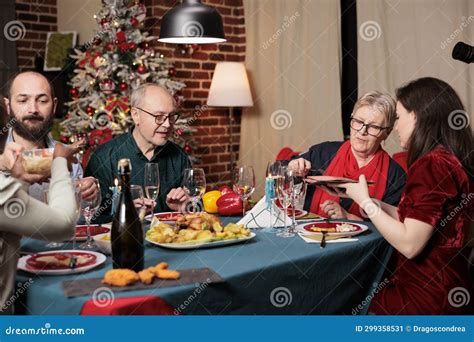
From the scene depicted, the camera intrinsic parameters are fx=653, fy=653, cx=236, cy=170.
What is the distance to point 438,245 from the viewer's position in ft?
7.08

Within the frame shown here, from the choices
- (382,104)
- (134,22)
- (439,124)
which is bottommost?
(439,124)

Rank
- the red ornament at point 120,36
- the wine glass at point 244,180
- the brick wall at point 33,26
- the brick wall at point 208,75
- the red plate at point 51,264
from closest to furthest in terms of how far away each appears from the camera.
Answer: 1. the red plate at point 51,264
2. the wine glass at point 244,180
3. the red ornament at point 120,36
4. the brick wall at point 208,75
5. the brick wall at point 33,26

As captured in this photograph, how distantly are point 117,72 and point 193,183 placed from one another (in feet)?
8.89

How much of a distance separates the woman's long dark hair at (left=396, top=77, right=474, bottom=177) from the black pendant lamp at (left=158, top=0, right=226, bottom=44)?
3.87 ft

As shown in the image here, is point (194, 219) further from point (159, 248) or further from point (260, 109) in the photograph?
point (260, 109)

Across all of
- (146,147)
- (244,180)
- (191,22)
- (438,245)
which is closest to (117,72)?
(146,147)

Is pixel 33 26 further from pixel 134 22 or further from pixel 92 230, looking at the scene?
pixel 92 230

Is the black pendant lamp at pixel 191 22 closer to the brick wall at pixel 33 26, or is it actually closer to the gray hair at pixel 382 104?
the gray hair at pixel 382 104

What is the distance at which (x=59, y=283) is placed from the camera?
1667 millimetres

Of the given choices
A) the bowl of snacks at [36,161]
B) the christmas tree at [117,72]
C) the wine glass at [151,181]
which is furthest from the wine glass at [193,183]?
the christmas tree at [117,72]

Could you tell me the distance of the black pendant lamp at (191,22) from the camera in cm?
300

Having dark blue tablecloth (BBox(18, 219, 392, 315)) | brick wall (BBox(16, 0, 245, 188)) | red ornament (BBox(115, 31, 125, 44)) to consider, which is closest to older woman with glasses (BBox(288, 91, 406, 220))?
dark blue tablecloth (BBox(18, 219, 392, 315))

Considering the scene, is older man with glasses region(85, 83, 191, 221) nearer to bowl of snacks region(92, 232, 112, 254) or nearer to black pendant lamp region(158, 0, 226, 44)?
black pendant lamp region(158, 0, 226, 44)

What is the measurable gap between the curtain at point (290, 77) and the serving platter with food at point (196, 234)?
10.1ft
